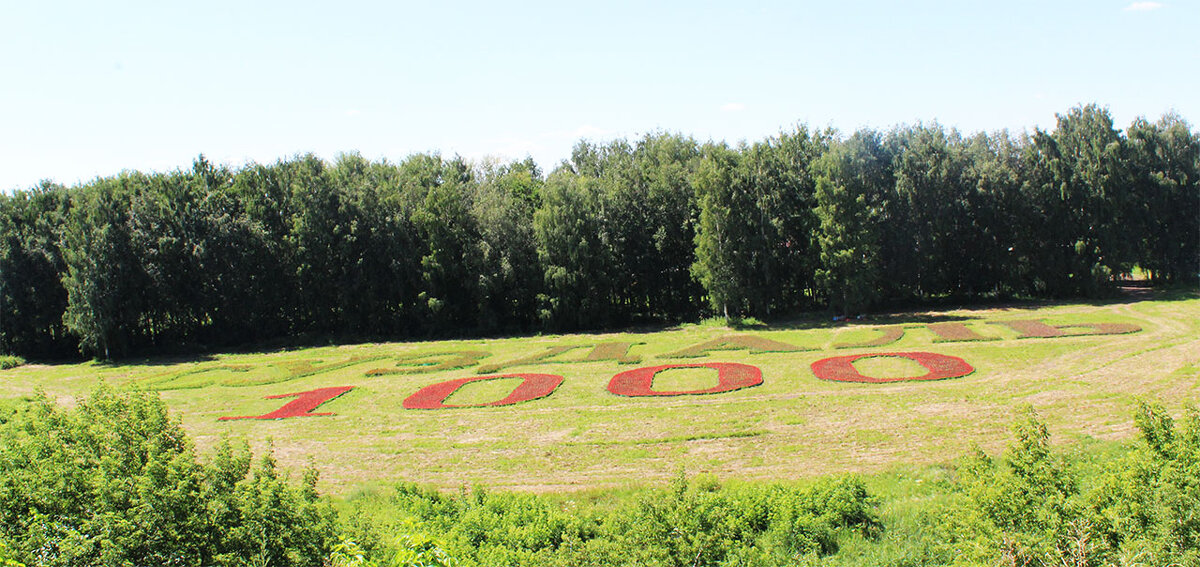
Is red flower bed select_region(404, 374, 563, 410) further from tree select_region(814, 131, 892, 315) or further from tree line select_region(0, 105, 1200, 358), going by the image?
tree select_region(814, 131, 892, 315)

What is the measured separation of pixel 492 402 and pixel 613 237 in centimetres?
2612

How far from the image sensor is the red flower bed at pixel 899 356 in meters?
25.5

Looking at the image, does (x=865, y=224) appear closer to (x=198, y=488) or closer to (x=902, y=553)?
(x=902, y=553)

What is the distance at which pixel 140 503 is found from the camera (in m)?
9.84

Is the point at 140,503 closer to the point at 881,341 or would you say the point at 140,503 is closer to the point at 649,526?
the point at 649,526

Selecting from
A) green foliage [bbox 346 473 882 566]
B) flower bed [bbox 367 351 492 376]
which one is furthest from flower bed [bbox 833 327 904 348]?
green foliage [bbox 346 473 882 566]

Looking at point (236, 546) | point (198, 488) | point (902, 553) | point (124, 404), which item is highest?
point (124, 404)

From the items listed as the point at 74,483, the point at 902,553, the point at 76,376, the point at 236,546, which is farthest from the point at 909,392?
the point at 76,376

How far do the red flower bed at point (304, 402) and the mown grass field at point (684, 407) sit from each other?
0.53m

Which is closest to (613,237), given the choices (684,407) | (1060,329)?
(1060,329)

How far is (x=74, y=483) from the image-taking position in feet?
34.9

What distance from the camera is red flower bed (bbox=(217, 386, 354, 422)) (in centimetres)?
2561

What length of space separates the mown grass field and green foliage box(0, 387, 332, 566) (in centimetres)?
197

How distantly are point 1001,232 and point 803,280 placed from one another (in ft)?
48.0
